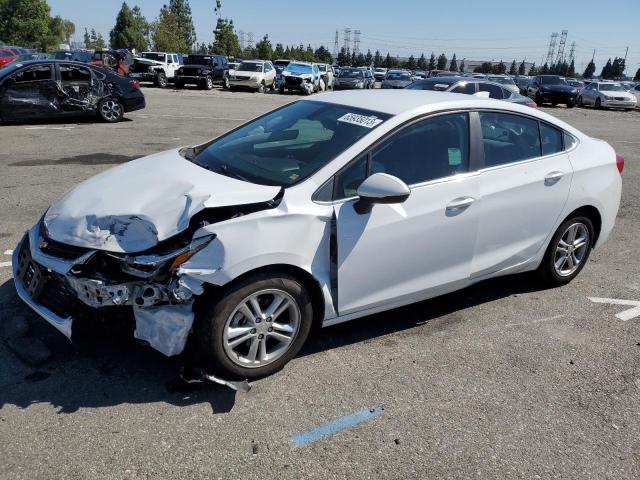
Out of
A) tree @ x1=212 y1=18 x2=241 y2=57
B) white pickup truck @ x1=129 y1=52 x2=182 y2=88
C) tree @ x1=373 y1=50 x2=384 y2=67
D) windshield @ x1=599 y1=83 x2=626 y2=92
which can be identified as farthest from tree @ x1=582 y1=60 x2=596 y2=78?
white pickup truck @ x1=129 y1=52 x2=182 y2=88

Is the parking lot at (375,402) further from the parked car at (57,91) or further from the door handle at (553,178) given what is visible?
the parked car at (57,91)

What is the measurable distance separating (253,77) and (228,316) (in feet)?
93.2

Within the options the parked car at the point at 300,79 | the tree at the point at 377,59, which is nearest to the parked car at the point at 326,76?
the parked car at the point at 300,79

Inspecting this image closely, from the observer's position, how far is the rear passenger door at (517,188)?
4070mm

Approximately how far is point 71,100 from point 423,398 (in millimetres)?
12341

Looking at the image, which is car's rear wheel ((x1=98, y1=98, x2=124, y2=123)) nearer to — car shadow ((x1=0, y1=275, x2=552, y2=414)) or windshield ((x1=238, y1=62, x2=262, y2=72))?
car shadow ((x1=0, y1=275, x2=552, y2=414))

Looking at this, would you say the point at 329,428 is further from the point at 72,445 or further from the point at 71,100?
the point at 71,100

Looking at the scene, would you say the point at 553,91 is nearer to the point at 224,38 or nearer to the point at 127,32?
the point at 224,38

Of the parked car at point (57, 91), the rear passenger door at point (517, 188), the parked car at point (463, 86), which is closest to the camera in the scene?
the rear passenger door at point (517, 188)

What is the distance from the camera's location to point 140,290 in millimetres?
3020

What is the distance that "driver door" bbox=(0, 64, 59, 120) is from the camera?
12.4m

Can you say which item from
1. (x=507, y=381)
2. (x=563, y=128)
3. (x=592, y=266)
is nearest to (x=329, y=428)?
(x=507, y=381)

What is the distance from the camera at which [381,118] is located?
12.4 feet

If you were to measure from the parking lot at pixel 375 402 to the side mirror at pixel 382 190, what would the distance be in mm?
1092
